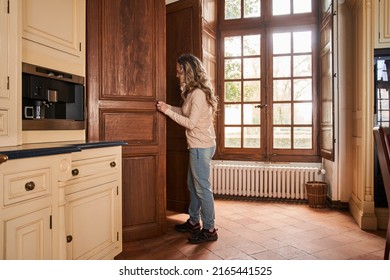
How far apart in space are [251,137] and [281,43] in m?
1.28

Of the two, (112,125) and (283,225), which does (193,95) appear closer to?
(112,125)

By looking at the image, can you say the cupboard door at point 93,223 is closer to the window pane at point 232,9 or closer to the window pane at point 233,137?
the window pane at point 233,137

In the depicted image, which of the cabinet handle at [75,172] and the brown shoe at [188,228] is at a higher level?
the cabinet handle at [75,172]

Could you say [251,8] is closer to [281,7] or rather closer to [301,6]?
[281,7]

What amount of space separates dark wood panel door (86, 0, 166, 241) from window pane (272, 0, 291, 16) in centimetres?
211

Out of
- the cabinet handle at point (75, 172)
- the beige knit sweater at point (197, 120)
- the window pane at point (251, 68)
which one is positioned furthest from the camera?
the window pane at point (251, 68)

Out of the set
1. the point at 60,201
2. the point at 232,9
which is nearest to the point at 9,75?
the point at 60,201

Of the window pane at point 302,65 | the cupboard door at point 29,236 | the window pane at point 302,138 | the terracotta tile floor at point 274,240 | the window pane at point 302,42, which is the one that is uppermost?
the window pane at point 302,42

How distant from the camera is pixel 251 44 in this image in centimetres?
445

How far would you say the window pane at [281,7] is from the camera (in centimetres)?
432

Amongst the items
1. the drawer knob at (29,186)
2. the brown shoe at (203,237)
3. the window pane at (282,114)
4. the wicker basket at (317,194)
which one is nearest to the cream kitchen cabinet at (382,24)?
the window pane at (282,114)

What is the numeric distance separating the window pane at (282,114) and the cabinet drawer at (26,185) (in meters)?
3.36

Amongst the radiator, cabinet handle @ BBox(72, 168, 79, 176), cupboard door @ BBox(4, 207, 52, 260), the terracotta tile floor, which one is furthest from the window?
cupboard door @ BBox(4, 207, 52, 260)

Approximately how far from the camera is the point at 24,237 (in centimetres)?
140
